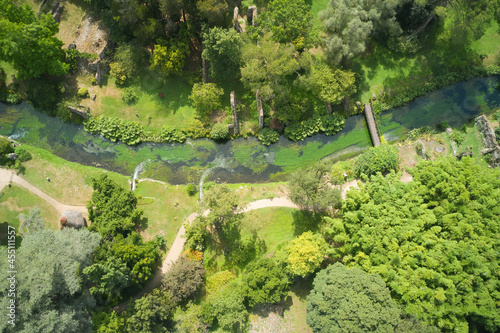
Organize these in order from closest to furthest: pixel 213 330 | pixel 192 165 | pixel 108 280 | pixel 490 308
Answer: pixel 490 308 < pixel 108 280 < pixel 213 330 < pixel 192 165

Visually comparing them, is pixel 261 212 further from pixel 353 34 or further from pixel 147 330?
pixel 353 34

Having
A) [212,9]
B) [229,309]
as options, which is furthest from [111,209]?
[212,9]

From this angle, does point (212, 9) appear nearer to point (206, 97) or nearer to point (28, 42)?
point (206, 97)

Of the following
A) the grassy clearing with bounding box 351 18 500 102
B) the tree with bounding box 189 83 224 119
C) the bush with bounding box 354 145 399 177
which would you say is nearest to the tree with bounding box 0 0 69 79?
the tree with bounding box 189 83 224 119

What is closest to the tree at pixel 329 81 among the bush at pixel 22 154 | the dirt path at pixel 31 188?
the dirt path at pixel 31 188

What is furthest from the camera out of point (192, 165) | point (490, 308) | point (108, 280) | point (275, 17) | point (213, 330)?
point (192, 165)

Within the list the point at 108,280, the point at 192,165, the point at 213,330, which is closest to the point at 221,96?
the point at 192,165

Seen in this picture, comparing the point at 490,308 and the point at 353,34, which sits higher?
the point at 353,34
